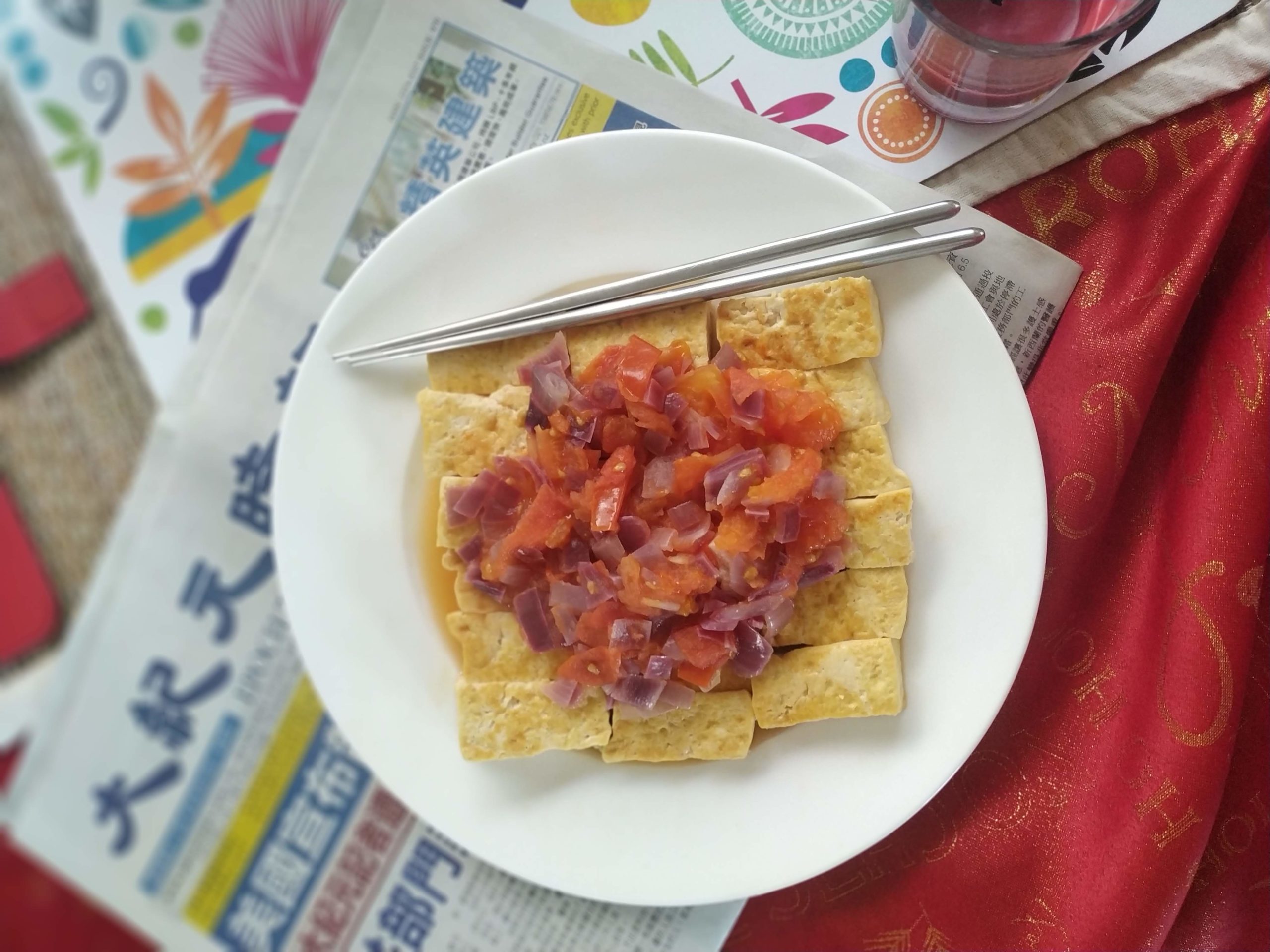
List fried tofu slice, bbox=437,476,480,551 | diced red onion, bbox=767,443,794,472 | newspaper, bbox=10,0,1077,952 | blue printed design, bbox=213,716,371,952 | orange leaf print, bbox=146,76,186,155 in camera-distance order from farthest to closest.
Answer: orange leaf print, bbox=146,76,186,155 → blue printed design, bbox=213,716,371,952 → newspaper, bbox=10,0,1077,952 → fried tofu slice, bbox=437,476,480,551 → diced red onion, bbox=767,443,794,472

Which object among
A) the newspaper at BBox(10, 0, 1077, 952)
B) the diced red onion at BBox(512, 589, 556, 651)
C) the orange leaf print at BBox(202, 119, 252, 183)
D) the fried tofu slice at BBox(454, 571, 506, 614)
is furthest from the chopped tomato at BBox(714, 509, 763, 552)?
the orange leaf print at BBox(202, 119, 252, 183)

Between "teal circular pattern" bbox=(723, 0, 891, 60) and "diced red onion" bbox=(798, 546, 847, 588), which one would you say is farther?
"teal circular pattern" bbox=(723, 0, 891, 60)

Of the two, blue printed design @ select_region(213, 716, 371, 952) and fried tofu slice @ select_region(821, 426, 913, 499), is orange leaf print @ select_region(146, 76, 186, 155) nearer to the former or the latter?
blue printed design @ select_region(213, 716, 371, 952)

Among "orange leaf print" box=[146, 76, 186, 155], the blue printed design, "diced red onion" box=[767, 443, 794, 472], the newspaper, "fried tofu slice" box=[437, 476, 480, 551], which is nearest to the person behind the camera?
"diced red onion" box=[767, 443, 794, 472]

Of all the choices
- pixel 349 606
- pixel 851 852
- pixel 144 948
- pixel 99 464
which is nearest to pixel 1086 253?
pixel 851 852

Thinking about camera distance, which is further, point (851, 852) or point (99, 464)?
point (99, 464)

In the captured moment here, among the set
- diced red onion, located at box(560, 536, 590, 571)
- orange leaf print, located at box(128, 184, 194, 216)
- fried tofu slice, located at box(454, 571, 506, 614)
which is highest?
orange leaf print, located at box(128, 184, 194, 216)

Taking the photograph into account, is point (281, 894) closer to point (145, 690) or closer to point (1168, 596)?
point (145, 690)

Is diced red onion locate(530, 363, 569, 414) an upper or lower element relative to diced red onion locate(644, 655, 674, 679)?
upper
